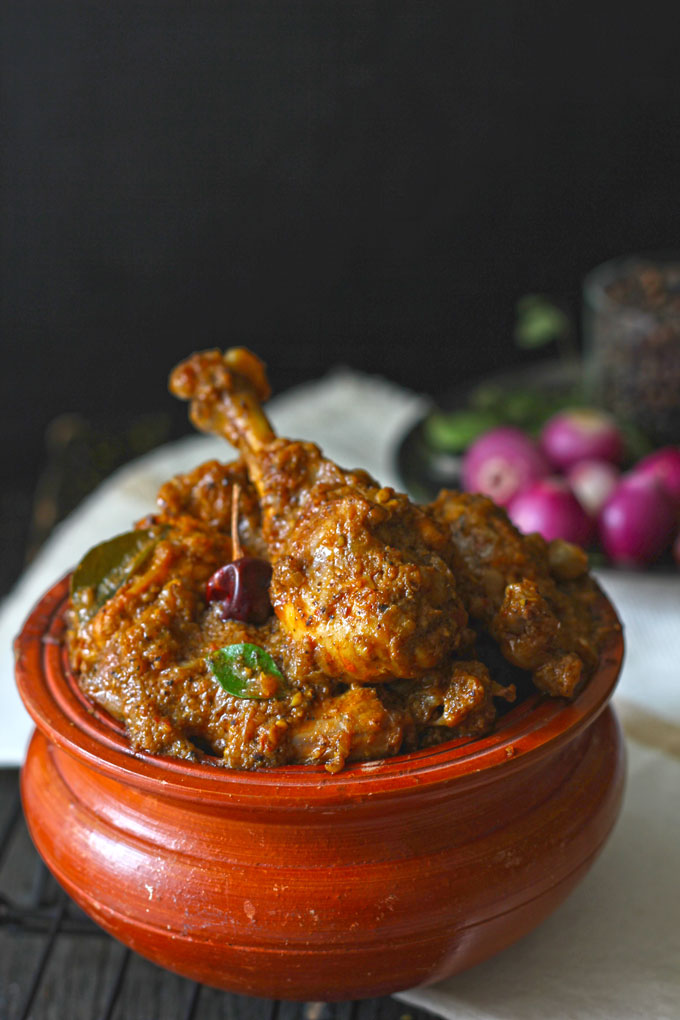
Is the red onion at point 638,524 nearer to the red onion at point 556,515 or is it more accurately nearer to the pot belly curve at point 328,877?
the red onion at point 556,515

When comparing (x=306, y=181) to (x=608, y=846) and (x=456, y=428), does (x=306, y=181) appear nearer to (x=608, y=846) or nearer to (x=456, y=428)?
(x=456, y=428)

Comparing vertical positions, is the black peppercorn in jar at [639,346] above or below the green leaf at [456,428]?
above

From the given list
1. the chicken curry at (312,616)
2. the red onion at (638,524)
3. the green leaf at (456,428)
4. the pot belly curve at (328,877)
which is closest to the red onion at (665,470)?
the red onion at (638,524)

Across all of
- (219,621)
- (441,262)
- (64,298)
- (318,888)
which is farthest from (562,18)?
(318,888)

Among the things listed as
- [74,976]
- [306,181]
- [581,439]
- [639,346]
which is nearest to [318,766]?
[74,976]

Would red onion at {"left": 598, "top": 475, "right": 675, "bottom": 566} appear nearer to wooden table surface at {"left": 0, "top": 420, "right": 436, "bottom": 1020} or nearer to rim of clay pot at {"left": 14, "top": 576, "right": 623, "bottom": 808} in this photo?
rim of clay pot at {"left": 14, "top": 576, "right": 623, "bottom": 808}

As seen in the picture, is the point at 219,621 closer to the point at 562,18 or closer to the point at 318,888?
the point at 318,888

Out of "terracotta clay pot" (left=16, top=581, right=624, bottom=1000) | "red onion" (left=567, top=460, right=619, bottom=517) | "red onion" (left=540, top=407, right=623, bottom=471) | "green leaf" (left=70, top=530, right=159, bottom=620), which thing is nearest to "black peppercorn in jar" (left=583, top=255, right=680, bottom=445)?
"red onion" (left=540, top=407, right=623, bottom=471)
